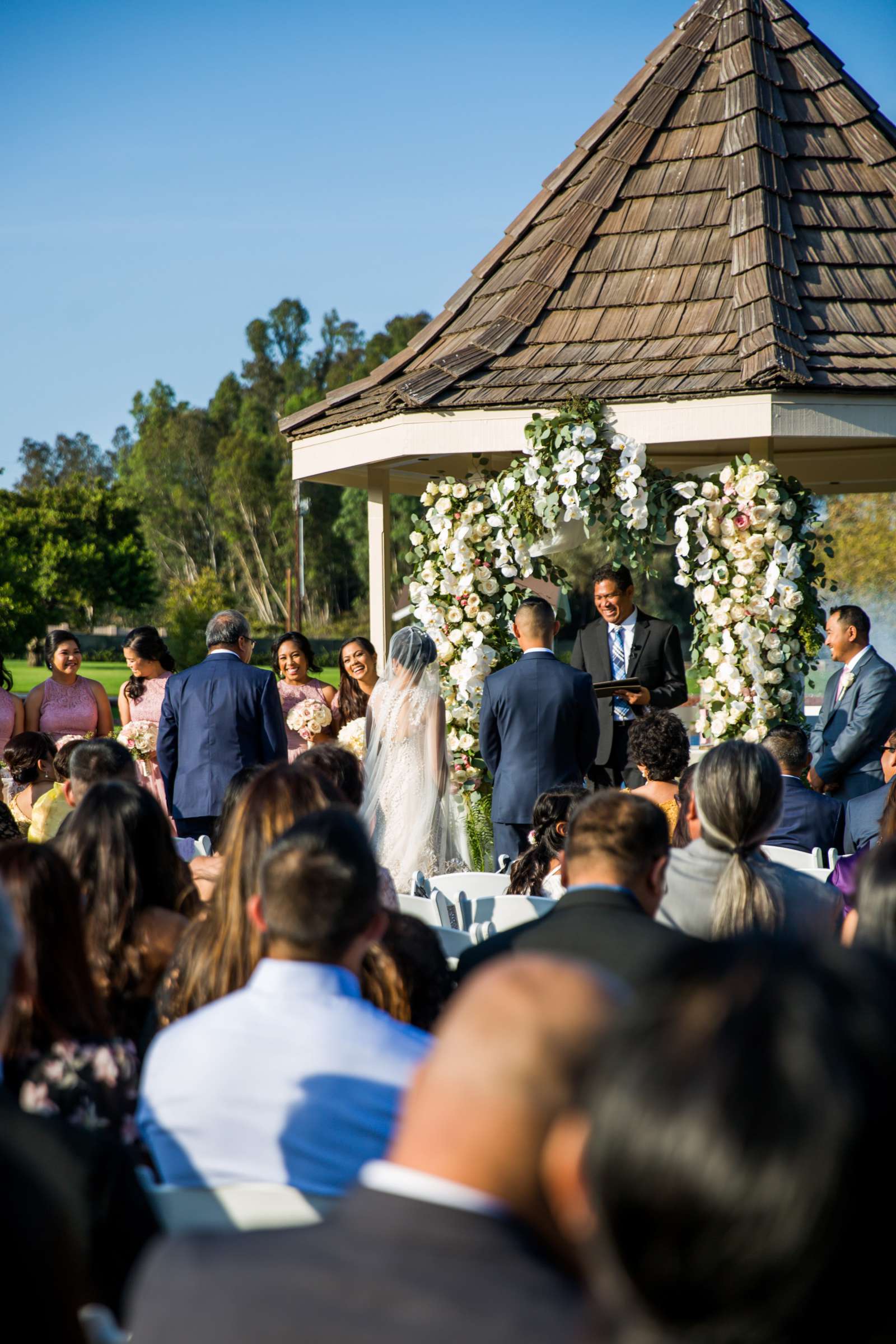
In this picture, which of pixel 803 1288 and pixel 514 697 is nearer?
pixel 803 1288

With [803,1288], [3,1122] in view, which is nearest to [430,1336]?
[803,1288]

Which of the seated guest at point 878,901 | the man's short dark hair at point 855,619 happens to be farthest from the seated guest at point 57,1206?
the man's short dark hair at point 855,619

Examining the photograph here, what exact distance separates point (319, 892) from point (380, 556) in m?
7.14

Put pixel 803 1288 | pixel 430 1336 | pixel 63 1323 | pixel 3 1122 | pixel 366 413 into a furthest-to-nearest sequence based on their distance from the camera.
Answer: pixel 366 413 < pixel 3 1122 < pixel 63 1323 < pixel 430 1336 < pixel 803 1288

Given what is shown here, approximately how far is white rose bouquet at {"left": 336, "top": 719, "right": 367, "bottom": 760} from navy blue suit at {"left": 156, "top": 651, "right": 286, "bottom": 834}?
0.51 meters

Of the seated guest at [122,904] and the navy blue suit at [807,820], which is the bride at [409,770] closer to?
the navy blue suit at [807,820]

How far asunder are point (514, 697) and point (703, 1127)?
237 inches

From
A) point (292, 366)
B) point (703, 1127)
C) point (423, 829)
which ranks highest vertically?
point (292, 366)

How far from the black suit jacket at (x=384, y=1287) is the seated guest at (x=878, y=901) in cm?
123

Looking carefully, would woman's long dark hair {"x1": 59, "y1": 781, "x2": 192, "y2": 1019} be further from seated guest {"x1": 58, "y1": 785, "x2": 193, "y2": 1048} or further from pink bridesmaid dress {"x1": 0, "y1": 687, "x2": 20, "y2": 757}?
pink bridesmaid dress {"x1": 0, "y1": 687, "x2": 20, "y2": 757}

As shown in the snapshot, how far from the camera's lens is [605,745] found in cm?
843

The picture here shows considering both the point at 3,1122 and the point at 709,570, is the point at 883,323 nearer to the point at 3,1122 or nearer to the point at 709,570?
the point at 709,570

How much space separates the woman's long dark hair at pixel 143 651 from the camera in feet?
26.9

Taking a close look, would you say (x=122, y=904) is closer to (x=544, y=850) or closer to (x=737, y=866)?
(x=737, y=866)
